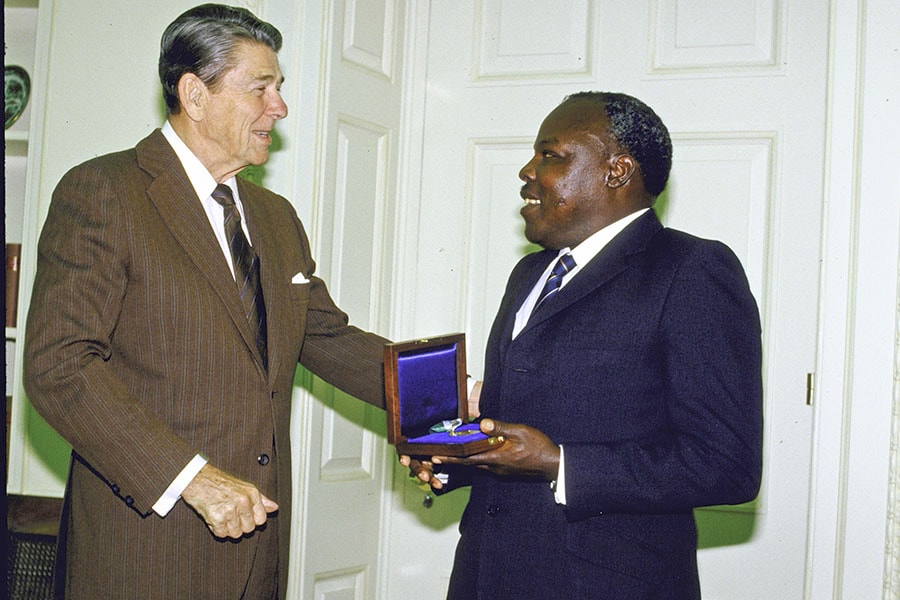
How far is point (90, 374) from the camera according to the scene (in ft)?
5.66

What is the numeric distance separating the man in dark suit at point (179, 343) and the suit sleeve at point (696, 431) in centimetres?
60

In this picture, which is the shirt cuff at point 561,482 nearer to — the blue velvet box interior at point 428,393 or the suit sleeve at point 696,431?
the suit sleeve at point 696,431

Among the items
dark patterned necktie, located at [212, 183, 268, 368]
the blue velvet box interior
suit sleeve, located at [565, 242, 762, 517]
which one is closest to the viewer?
suit sleeve, located at [565, 242, 762, 517]

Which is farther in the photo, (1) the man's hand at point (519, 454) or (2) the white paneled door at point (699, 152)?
(2) the white paneled door at point (699, 152)

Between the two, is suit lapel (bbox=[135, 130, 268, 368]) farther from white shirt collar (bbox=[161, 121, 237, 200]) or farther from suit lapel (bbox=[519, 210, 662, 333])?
suit lapel (bbox=[519, 210, 662, 333])

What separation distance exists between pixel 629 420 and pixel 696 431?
0.40 ft

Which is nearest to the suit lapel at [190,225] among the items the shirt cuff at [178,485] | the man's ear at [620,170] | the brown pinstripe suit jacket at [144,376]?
Result: the brown pinstripe suit jacket at [144,376]

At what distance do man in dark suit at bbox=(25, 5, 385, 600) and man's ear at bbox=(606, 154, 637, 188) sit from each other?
0.71 meters

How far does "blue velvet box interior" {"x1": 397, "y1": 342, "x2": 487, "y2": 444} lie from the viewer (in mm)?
1786

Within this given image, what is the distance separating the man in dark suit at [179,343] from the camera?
1736 mm

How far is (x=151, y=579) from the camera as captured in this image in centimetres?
181

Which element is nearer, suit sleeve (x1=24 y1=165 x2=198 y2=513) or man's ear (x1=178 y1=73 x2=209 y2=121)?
suit sleeve (x1=24 y1=165 x2=198 y2=513)

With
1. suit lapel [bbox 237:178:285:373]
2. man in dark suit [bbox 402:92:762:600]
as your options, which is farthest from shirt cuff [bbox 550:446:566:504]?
suit lapel [bbox 237:178:285:373]

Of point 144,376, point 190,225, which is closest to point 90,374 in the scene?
point 144,376
